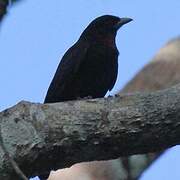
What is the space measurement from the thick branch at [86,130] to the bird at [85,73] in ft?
4.74

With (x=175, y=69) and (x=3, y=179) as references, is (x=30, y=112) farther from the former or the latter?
(x=175, y=69)

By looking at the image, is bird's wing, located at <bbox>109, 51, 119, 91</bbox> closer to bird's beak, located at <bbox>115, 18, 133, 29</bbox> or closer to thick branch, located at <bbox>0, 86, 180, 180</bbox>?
bird's beak, located at <bbox>115, 18, 133, 29</bbox>

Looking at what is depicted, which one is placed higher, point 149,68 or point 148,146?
point 149,68

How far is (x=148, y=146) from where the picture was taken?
3596mm

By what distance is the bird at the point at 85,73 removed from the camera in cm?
510

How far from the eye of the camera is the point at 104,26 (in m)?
5.75

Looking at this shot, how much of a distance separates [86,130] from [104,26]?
2.32m

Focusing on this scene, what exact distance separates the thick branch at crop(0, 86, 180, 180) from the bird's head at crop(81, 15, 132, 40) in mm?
2021

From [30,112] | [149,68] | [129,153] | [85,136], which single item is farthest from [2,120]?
[149,68]

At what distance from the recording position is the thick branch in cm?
351

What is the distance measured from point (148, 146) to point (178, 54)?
2988 mm

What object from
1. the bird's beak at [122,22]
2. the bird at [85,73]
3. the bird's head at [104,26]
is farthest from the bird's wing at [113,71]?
the bird's beak at [122,22]

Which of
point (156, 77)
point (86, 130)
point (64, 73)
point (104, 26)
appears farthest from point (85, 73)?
point (86, 130)

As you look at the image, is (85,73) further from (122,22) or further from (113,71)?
(122,22)
